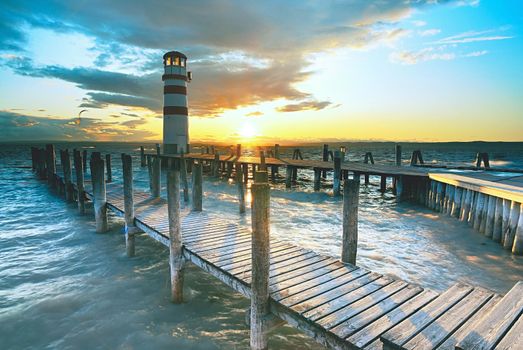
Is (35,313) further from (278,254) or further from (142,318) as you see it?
(278,254)

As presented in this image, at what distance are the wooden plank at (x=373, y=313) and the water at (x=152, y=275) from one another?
1596mm

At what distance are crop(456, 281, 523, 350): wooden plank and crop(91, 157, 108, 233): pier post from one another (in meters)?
9.72

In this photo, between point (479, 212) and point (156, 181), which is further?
point (156, 181)

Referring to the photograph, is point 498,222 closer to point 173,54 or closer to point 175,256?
point 175,256

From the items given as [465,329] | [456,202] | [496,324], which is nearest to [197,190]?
[465,329]

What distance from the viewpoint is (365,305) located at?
132 inches

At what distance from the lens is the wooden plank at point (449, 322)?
2.56 metres

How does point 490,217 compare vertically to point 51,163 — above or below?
below

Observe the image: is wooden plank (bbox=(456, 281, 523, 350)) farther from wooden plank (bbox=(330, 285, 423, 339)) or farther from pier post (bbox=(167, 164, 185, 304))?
pier post (bbox=(167, 164, 185, 304))

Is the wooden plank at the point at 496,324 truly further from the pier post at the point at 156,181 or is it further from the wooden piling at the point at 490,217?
the pier post at the point at 156,181

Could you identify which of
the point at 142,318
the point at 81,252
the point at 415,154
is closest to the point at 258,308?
the point at 142,318

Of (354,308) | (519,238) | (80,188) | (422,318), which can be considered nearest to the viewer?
(422,318)

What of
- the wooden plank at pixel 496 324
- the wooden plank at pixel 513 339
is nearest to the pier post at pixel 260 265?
the wooden plank at pixel 496 324

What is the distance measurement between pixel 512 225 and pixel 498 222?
64cm
